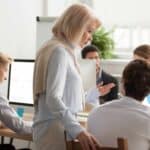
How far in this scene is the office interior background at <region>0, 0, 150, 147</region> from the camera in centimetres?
400

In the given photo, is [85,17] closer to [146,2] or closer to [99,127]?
[99,127]

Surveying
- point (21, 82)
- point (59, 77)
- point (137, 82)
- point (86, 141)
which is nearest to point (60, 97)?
point (59, 77)

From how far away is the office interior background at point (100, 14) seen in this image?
400 cm

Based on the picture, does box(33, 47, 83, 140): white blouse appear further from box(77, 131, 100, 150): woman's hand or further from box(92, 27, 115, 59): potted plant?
box(92, 27, 115, 59): potted plant

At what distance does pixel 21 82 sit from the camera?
312cm

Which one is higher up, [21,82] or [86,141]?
[21,82]

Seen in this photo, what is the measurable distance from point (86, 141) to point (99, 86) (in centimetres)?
126

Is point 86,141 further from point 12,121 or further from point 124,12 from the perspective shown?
point 124,12

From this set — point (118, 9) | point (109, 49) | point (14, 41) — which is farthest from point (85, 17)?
point (118, 9)

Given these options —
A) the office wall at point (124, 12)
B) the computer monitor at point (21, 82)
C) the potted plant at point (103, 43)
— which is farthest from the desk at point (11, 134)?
the office wall at point (124, 12)

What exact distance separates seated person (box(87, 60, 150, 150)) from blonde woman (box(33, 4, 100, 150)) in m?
0.14

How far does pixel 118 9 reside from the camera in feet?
15.7

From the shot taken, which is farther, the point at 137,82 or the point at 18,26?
the point at 18,26

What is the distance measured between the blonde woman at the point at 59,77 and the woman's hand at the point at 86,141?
122mm
